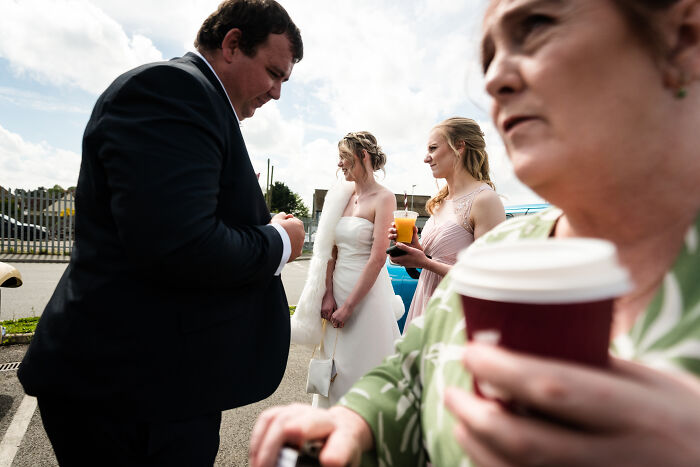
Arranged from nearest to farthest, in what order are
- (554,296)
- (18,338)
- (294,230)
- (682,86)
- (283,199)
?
(554,296) < (682,86) < (294,230) < (18,338) < (283,199)

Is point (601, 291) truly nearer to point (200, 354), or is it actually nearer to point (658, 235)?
point (658, 235)

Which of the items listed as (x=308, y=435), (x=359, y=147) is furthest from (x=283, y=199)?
(x=308, y=435)

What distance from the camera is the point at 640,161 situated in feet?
2.12

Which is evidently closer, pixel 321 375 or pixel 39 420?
pixel 321 375

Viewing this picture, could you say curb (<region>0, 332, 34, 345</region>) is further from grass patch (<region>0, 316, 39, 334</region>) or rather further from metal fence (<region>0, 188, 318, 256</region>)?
metal fence (<region>0, 188, 318, 256</region>)

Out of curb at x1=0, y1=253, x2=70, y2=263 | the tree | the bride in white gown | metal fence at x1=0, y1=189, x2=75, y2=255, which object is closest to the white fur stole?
the bride in white gown

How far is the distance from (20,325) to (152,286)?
5590 mm

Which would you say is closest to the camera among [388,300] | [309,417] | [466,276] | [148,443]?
[466,276]

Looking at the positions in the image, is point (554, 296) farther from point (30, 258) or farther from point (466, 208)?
point (30, 258)

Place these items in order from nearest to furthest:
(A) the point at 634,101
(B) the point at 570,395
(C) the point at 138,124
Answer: (B) the point at 570,395
(A) the point at 634,101
(C) the point at 138,124

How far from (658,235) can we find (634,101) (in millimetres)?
240

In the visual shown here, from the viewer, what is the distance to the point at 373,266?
3127 millimetres

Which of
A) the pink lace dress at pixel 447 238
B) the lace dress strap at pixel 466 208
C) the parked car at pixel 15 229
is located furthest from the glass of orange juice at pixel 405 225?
the parked car at pixel 15 229

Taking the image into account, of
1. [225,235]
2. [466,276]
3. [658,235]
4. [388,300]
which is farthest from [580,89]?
[388,300]
